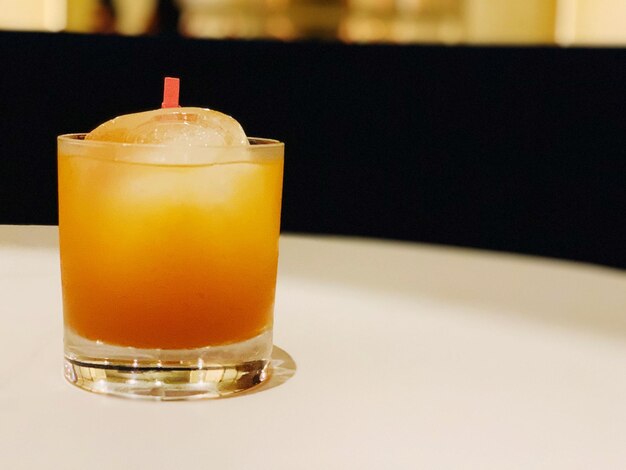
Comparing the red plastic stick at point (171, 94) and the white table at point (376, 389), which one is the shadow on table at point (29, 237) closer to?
the white table at point (376, 389)

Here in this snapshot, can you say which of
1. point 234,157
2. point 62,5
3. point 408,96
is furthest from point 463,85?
point 62,5

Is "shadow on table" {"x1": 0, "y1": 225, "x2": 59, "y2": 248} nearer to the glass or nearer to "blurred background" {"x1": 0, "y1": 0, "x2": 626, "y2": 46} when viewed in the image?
the glass

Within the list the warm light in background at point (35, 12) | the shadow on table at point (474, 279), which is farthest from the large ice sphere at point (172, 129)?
the warm light in background at point (35, 12)

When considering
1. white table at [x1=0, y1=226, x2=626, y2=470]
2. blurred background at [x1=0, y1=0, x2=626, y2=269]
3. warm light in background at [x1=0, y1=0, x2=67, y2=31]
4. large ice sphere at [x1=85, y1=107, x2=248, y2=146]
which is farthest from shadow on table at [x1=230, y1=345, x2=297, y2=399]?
warm light in background at [x1=0, y1=0, x2=67, y2=31]

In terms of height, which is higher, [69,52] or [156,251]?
[69,52]

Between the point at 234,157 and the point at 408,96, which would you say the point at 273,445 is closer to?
the point at 234,157

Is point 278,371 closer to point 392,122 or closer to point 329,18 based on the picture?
A: point 392,122
